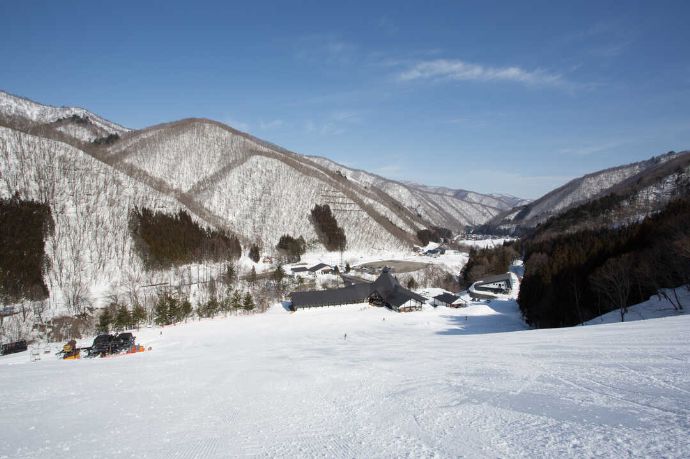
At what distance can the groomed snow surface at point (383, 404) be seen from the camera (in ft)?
21.9

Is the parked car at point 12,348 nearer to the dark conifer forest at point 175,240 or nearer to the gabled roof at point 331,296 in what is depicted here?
the gabled roof at point 331,296

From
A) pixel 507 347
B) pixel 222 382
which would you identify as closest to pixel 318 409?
pixel 222 382

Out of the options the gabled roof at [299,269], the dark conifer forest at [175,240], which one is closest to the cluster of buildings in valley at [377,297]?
the gabled roof at [299,269]

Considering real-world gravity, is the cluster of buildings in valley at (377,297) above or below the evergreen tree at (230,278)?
below

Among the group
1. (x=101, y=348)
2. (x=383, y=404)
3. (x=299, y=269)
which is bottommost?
(x=101, y=348)

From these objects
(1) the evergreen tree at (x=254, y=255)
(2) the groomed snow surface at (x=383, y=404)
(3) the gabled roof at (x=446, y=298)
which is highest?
(1) the evergreen tree at (x=254, y=255)

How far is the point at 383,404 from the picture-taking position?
986cm

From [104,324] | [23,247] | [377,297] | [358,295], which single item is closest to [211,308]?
[104,324]

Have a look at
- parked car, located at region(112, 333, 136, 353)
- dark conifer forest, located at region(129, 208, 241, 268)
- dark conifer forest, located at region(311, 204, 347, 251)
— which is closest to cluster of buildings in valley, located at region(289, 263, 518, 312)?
parked car, located at region(112, 333, 136, 353)

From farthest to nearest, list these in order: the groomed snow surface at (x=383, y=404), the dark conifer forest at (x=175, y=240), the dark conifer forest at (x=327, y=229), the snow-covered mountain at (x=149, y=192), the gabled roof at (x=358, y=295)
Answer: the dark conifer forest at (x=327, y=229) < the dark conifer forest at (x=175, y=240) < the snow-covered mountain at (x=149, y=192) < the gabled roof at (x=358, y=295) < the groomed snow surface at (x=383, y=404)

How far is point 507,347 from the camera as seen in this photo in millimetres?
16484

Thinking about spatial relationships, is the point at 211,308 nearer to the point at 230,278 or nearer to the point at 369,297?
the point at 230,278

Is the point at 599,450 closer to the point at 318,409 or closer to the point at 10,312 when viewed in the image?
the point at 318,409

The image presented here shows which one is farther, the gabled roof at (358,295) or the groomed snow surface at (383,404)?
the gabled roof at (358,295)
